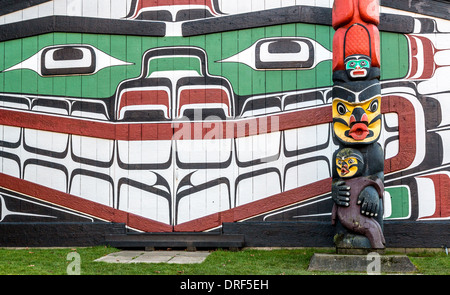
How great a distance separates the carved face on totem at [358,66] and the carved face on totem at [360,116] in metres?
0.19

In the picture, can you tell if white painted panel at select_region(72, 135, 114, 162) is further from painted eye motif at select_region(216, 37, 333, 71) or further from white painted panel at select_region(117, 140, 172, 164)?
painted eye motif at select_region(216, 37, 333, 71)

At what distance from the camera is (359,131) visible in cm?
641

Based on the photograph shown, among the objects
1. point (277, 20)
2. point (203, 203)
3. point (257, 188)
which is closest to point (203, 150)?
point (203, 203)

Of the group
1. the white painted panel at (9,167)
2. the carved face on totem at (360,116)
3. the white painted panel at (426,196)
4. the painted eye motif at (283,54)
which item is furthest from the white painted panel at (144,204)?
the white painted panel at (426,196)

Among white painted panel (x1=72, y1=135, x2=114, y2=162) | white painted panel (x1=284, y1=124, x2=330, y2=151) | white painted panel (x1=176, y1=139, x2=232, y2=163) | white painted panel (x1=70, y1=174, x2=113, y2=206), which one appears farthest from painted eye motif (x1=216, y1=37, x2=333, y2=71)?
white painted panel (x1=70, y1=174, x2=113, y2=206)

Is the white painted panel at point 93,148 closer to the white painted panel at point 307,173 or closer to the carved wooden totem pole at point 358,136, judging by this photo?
the white painted panel at point 307,173

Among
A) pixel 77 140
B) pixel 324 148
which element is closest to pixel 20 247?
pixel 77 140

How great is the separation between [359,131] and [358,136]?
0.22ft

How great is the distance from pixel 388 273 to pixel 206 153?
3.39 m

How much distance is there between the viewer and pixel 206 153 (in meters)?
8.12

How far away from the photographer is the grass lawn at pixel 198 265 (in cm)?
607

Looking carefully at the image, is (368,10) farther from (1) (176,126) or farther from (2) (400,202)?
(1) (176,126)

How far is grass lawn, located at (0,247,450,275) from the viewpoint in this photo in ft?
19.9
